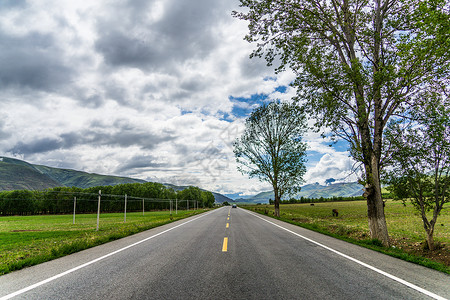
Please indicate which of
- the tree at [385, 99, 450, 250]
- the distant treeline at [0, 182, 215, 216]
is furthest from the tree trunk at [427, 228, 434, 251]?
the distant treeline at [0, 182, 215, 216]

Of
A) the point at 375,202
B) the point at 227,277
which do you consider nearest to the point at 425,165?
the point at 375,202

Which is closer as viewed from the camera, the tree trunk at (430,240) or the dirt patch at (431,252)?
the dirt patch at (431,252)

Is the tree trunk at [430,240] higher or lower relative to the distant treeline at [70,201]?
higher

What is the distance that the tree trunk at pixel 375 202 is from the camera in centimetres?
945

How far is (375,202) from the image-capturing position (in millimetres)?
9664

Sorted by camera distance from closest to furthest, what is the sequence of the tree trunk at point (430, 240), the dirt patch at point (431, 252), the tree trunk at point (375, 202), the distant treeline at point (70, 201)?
1. the dirt patch at point (431, 252)
2. the tree trunk at point (430, 240)
3. the tree trunk at point (375, 202)
4. the distant treeline at point (70, 201)

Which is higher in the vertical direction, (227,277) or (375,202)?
(375,202)

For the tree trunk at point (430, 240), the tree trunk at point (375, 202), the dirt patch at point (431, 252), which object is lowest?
the dirt patch at point (431, 252)

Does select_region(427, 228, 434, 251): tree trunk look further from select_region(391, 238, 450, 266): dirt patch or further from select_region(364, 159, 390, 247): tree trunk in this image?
select_region(364, 159, 390, 247): tree trunk

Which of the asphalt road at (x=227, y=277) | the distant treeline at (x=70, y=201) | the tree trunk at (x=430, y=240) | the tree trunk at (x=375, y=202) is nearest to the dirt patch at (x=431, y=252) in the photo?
the tree trunk at (x=430, y=240)

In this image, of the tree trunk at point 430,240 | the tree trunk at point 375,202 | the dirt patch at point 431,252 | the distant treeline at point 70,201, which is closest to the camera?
the dirt patch at point 431,252

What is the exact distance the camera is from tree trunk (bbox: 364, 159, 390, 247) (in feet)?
31.0

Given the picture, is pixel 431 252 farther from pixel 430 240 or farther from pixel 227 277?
pixel 227 277

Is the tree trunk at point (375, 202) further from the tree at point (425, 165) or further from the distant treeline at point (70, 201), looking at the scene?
the distant treeline at point (70, 201)
